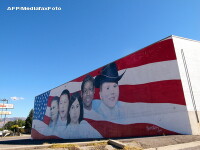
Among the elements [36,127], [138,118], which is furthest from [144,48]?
[36,127]

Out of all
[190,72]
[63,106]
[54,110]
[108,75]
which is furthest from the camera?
[54,110]

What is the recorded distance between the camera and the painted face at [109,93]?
22828mm

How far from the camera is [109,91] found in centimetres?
2377

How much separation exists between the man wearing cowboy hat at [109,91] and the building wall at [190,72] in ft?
25.5

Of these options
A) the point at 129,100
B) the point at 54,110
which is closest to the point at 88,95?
the point at 129,100

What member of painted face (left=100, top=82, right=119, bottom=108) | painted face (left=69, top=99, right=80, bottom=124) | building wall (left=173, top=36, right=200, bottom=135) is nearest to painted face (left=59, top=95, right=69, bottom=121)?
painted face (left=69, top=99, right=80, bottom=124)

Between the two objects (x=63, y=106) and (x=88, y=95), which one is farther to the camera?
(x=63, y=106)

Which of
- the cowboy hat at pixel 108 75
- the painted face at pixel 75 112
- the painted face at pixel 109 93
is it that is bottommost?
the painted face at pixel 75 112

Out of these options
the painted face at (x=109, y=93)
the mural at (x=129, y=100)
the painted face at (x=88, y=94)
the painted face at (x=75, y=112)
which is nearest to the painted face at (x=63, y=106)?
the mural at (x=129, y=100)

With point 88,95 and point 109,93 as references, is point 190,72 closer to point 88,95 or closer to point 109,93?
point 109,93

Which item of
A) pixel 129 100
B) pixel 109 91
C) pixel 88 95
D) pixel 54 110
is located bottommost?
pixel 129 100

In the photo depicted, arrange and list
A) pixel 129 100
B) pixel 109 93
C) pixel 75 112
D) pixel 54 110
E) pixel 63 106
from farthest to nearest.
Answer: pixel 54 110, pixel 63 106, pixel 75 112, pixel 109 93, pixel 129 100

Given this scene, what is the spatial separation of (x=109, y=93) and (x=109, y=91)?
28 cm

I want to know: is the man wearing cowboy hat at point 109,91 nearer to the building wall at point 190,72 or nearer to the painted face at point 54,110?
the building wall at point 190,72
